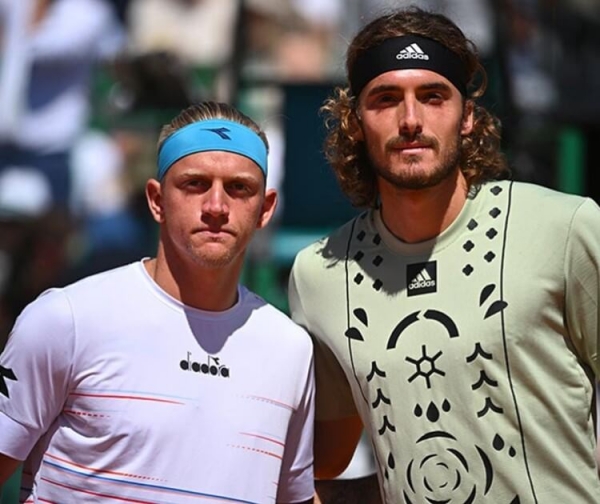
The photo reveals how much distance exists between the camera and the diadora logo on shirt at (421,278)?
3467mm

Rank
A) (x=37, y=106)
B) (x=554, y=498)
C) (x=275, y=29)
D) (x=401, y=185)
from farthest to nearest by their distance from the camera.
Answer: (x=275, y=29) < (x=37, y=106) < (x=401, y=185) < (x=554, y=498)

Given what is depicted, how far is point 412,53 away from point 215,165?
67cm

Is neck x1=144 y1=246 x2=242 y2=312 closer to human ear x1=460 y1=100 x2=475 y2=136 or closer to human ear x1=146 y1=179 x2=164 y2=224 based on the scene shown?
human ear x1=146 y1=179 x2=164 y2=224

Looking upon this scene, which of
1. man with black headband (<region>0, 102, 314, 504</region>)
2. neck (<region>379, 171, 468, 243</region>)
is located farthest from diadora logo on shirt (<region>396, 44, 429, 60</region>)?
man with black headband (<region>0, 102, 314, 504</region>)

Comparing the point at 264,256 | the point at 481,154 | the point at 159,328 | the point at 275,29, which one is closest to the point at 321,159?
the point at 264,256

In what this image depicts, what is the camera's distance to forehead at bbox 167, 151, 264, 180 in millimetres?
3393

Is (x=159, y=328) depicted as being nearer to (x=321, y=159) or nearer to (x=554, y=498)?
(x=554, y=498)

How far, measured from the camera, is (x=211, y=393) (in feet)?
11.0

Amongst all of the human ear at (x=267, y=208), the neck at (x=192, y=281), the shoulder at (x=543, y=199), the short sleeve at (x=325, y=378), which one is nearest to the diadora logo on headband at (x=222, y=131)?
the human ear at (x=267, y=208)

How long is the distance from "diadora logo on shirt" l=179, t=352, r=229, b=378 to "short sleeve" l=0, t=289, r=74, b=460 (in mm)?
319

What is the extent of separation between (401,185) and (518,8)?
486 centimetres

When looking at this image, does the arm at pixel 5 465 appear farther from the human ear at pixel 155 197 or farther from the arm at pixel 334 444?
the arm at pixel 334 444

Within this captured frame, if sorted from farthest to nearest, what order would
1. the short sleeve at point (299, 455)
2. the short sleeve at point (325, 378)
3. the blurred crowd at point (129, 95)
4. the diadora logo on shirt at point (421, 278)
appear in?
the blurred crowd at point (129, 95), the short sleeve at point (325, 378), the short sleeve at point (299, 455), the diadora logo on shirt at point (421, 278)

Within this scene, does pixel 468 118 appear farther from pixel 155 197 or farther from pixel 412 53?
pixel 155 197
